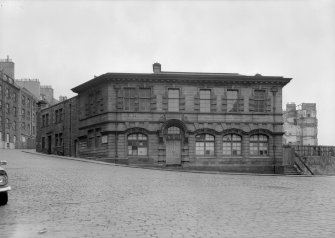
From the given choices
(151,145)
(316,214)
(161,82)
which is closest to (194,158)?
(151,145)

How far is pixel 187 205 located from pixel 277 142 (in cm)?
2704

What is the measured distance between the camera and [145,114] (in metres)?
35.4

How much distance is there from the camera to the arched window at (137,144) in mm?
35219

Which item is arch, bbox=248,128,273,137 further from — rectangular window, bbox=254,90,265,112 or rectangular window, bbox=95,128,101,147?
rectangular window, bbox=95,128,101,147

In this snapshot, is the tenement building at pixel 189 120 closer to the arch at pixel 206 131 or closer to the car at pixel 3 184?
the arch at pixel 206 131

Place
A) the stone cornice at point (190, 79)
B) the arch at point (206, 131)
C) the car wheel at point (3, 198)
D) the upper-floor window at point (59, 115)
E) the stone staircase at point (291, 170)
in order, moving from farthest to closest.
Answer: the upper-floor window at point (59, 115)
the stone staircase at point (291, 170)
the arch at point (206, 131)
the stone cornice at point (190, 79)
the car wheel at point (3, 198)

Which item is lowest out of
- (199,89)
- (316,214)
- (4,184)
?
(316,214)

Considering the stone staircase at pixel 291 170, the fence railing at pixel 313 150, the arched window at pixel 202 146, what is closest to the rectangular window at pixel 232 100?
the arched window at pixel 202 146

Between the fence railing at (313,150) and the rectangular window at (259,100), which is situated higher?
the rectangular window at (259,100)

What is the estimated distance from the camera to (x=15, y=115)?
3049 inches

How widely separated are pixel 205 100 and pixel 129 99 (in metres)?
6.25

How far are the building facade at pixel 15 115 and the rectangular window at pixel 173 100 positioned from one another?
43052 mm

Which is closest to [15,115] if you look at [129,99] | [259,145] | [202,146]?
[129,99]

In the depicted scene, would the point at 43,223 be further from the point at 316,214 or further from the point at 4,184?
the point at 316,214
